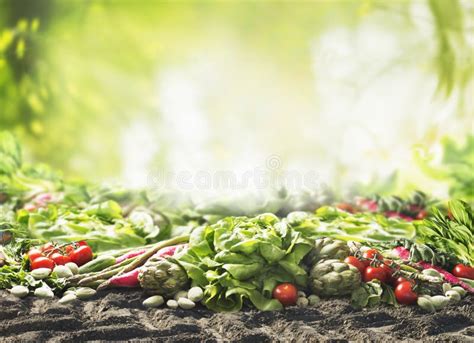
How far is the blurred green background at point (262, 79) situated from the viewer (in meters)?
4.35

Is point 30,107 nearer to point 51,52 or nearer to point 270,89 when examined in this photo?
point 51,52

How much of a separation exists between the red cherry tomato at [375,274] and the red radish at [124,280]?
0.84 metres

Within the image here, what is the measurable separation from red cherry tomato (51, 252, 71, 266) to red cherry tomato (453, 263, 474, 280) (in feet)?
4.97

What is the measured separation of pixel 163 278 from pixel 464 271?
1.16 metres

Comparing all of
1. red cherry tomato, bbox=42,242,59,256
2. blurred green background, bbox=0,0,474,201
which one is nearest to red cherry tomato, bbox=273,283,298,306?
red cherry tomato, bbox=42,242,59,256

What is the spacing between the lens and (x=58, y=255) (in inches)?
101

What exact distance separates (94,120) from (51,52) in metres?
0.54

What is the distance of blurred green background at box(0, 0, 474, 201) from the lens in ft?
14.3

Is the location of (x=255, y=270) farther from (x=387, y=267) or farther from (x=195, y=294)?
(x=387, y=267)

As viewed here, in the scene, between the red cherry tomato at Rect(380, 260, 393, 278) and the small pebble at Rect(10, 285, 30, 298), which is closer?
the small pebble at Rect(10, 285, 30, 298)

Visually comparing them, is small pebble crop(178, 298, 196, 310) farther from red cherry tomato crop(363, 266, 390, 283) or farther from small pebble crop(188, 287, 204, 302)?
red cherry tomato crop(363, 266, 390, 283)
